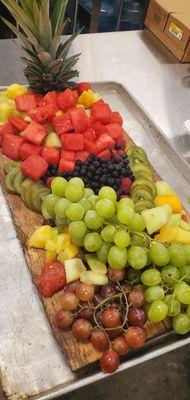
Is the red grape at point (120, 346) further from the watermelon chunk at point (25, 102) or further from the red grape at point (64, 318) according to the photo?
the watermelon chunk at point (25, 102)

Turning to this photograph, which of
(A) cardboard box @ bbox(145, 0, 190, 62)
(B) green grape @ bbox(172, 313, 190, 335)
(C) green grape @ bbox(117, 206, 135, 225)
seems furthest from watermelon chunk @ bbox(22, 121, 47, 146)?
(A) cardboard box @ bbox(145, 0, 190, 62)

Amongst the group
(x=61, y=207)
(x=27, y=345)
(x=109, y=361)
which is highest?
(x=61, y=207)

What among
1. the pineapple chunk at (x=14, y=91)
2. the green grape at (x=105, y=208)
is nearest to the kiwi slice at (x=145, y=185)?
the green grape at (x=105, y=208)

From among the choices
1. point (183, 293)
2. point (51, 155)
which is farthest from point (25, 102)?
point (183, 293)

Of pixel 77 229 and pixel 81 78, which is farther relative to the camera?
pixel 81 78

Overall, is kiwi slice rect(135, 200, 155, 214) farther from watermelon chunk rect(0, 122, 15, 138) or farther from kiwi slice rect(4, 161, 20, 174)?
watermelon chunk rect(0, 122, 15, 138)

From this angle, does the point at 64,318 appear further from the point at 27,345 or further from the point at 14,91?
the point at 14,91
